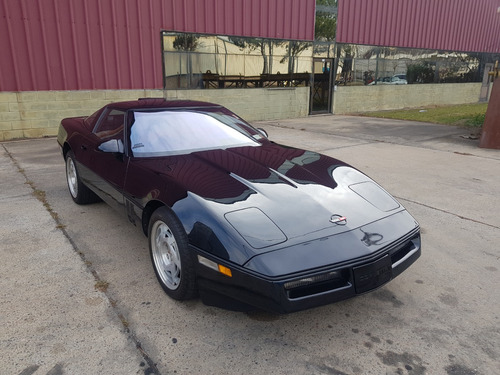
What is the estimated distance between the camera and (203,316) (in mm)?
2607

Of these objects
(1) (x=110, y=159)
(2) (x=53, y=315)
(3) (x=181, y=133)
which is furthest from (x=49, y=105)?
(2) (x=53, y=315)

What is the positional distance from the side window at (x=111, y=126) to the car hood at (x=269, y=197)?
709mm

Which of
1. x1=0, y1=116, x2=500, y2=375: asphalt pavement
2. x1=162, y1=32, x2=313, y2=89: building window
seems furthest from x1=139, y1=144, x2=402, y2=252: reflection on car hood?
x1=162, y1=32, x2=313, y2=89: building window

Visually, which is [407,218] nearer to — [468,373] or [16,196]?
[468,373]

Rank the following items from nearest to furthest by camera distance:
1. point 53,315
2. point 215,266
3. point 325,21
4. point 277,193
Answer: point 215,266
point 53,315
point 277,193
point 325,21

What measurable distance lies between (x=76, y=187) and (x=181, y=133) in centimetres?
191

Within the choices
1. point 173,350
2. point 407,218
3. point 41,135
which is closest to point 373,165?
point 407,218

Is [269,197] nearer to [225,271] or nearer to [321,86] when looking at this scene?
[225,271]

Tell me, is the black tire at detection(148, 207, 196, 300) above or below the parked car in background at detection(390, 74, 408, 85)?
below

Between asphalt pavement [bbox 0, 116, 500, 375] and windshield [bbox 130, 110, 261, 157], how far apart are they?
0.95 m

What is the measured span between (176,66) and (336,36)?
7146mm

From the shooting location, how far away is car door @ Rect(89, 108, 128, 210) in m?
3.40

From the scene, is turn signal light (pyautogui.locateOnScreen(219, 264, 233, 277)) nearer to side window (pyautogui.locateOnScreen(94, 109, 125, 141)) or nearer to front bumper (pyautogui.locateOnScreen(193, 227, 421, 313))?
front bumper (pyautogui.locateOnScreen(193, 227, 421, 313))

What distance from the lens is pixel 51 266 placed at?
10.6ft
